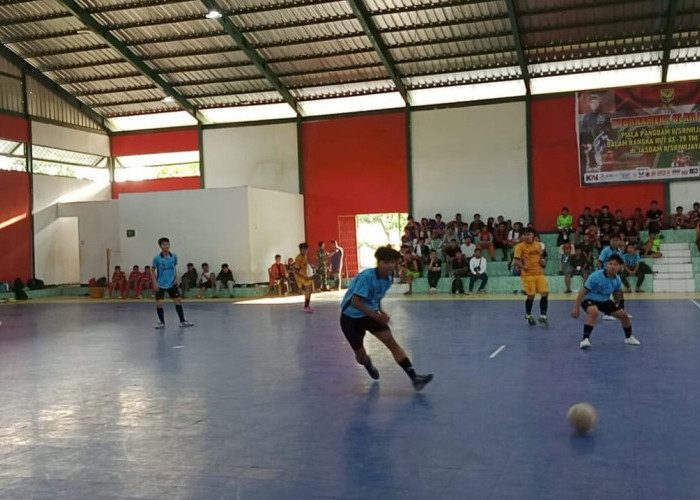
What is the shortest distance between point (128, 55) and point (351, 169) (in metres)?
8.76

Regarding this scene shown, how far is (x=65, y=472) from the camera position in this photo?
16.2ft

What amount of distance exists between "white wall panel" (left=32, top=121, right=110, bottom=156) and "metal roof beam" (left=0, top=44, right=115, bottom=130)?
0.67 metres

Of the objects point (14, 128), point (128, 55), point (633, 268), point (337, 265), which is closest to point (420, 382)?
point (633, 268)

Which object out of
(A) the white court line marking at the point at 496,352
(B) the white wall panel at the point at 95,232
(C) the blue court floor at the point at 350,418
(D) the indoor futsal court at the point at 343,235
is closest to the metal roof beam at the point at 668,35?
(D) the indoor futsal court at the point at 343,235

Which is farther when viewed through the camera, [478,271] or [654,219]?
[654,219]

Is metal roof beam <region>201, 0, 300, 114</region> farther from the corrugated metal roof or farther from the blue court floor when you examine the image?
the blue court floor

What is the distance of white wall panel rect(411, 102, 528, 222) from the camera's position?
2362 cm

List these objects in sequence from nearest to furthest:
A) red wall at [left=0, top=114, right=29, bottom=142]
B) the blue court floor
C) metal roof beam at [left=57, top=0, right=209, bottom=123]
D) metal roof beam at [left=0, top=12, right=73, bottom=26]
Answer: the blue court floor, metal roof beam at [left=57, top=0, right=209, bottom=123], metal roof beam at [left=0, top=12, right=73, bottom=26], red wall at [left=0, top=114, right=29, bottom=142]

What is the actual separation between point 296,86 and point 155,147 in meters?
7.03

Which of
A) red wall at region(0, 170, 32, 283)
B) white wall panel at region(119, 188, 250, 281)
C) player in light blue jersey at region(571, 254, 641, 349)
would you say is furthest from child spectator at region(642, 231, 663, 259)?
red wall at region(0, 170, 32, 283)

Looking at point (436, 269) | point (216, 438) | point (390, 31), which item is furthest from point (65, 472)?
point (390, 31)

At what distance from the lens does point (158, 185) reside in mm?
28047

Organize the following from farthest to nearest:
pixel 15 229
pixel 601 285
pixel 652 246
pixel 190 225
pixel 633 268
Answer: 1. pixel 15 229
2. pixel 190 225
3. pixel 652 246
4. pixel 633 268
5. pixel 601 285

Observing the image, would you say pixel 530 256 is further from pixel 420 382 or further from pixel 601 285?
pixel 420 382
